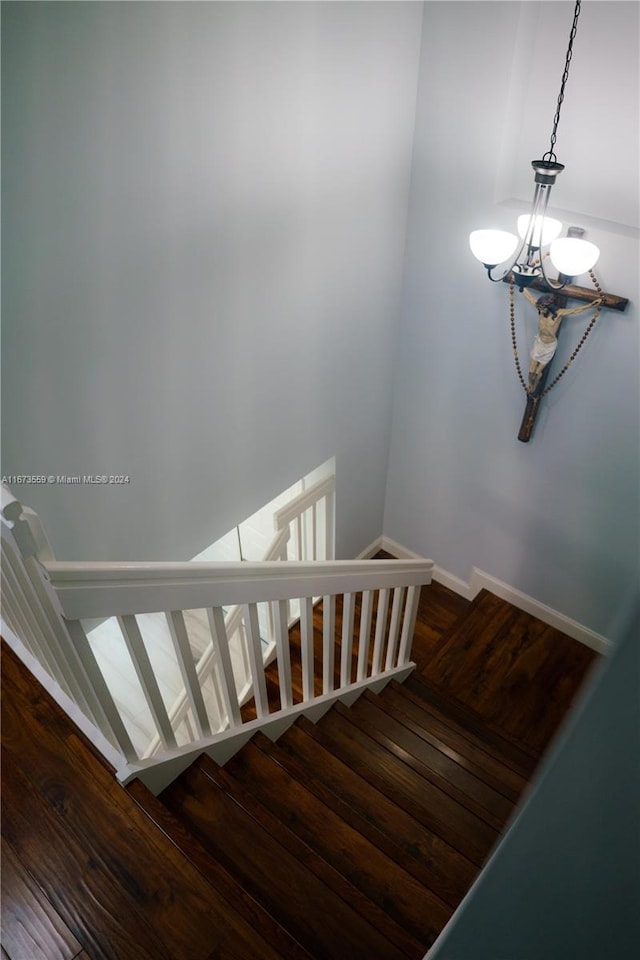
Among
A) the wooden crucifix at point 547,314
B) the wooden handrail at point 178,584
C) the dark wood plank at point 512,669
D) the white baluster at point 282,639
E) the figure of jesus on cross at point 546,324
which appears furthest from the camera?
the dark wood plank at point 512,669

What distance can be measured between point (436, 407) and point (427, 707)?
1.77 m

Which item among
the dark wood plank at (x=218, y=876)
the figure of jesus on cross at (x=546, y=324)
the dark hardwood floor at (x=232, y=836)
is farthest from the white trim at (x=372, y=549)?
the dark wood plank at (x=218, y=876)

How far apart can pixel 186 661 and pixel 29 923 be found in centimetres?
64

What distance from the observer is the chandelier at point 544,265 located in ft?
9.12

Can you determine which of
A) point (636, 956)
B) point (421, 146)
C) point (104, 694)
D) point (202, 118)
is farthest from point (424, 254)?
point (636, 956)

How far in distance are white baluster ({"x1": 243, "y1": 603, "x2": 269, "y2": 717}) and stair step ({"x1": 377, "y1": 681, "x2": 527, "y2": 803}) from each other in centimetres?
123

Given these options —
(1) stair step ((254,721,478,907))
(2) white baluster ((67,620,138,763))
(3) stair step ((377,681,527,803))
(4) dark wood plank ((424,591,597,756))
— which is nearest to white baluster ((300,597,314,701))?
(1) stair step ((254,721,478,907))

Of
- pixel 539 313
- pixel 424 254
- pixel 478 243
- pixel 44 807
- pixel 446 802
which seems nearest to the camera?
pixel 44 807

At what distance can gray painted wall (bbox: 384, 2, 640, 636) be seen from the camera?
3027 mm

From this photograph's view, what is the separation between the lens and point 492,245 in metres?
2.95

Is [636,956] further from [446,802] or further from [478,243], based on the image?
[478,243]

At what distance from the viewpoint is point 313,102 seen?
2744mm

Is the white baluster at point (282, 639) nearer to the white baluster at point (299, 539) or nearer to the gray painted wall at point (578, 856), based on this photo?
the gray painted wall at point (578, 856)

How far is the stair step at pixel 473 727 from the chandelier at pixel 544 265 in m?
1.51
